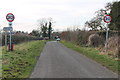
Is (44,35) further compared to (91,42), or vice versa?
(44,35)

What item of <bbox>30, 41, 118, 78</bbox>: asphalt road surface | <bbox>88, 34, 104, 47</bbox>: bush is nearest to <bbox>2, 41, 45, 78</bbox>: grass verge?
<bbox>30, 41, 118, 78</bbox>: asphalt road surface

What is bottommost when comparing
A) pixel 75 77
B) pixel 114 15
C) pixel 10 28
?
pixel 75 77

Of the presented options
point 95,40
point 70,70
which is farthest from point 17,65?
point 95,40

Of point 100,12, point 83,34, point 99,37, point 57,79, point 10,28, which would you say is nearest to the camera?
point 57,79

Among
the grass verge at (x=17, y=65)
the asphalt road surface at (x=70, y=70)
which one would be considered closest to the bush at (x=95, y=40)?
the grass verge at (x=17, y=65)

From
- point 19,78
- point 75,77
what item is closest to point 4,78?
point 19,78

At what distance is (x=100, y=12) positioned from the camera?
5019 cm

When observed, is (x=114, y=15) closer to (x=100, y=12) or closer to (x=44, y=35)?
(x=100, y=12)

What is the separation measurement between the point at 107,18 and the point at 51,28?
86.6m

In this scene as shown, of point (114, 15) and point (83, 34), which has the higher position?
point (114, 15)

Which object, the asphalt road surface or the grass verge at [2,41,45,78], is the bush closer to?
the grass verge at [2,41,45,78]

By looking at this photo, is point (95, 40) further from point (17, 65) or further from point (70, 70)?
point (70, 70)

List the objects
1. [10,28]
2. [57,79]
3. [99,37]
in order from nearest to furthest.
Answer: [57,79]
[10,28]
[99,37]

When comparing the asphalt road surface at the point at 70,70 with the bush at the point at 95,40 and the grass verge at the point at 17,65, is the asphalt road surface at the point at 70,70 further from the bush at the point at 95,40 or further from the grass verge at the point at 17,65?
the bush at the point at 95,40
